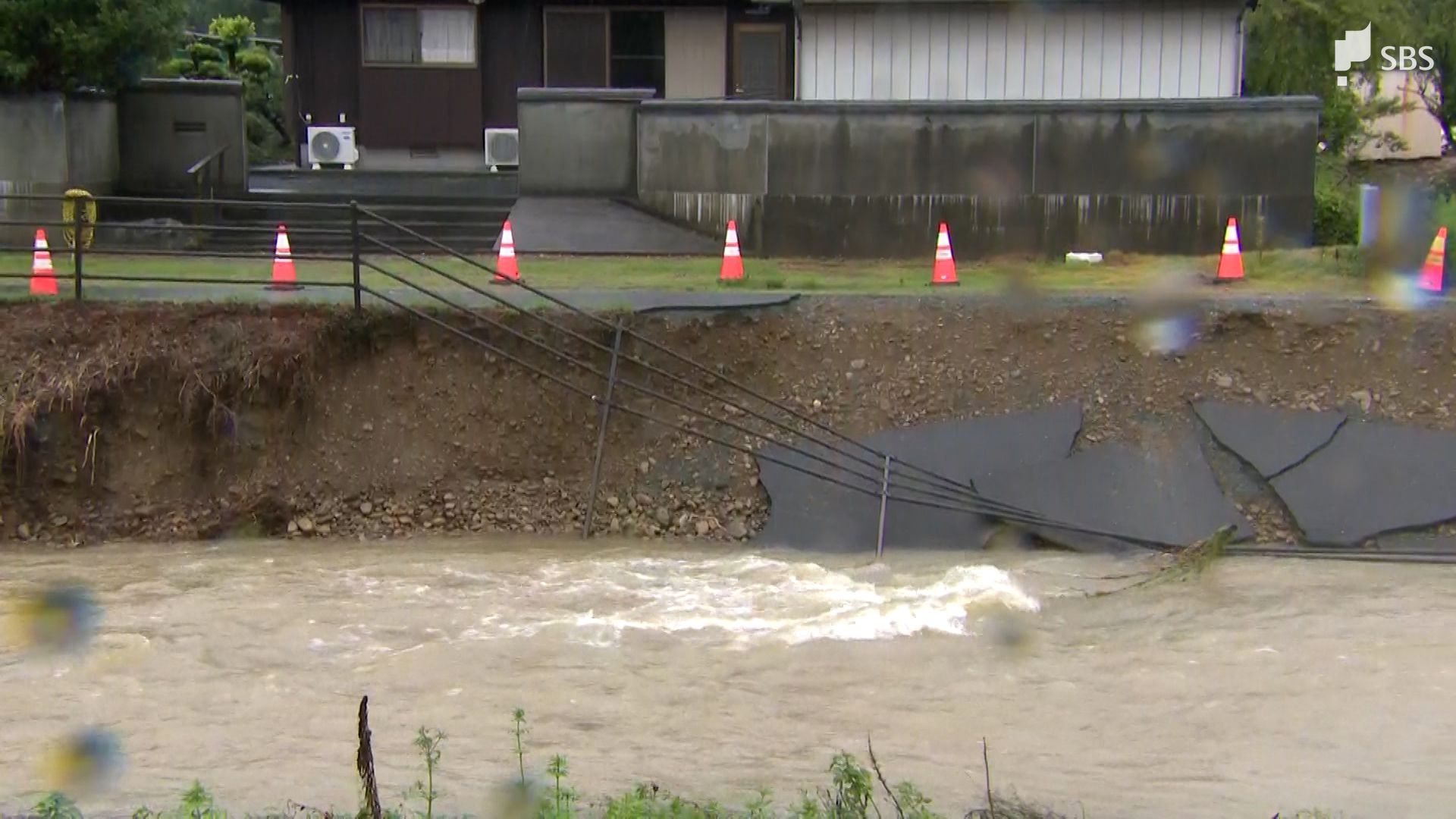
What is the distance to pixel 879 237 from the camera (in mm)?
17312

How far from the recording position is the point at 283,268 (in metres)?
14.6

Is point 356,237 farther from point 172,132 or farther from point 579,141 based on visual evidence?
point 172,132

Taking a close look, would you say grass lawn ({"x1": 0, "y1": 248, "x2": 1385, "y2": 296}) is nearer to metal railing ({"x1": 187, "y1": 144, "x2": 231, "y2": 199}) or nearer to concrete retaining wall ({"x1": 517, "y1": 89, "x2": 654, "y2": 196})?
concrete retaining wall ({"x1": 517, "y1": 89, "x2": 654, "y2": 196})

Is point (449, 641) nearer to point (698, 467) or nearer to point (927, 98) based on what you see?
point (698, 467)

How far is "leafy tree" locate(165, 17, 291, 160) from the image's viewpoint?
88.4 feet

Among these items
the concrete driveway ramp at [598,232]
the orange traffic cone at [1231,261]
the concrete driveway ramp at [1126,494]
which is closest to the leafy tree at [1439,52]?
the orange traffic cone at [1231,261]

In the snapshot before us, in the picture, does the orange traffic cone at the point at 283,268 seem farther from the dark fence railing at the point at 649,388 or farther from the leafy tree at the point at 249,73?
the leafy tree at the point at 249,73

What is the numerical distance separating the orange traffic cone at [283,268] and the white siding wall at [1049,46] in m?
7.18

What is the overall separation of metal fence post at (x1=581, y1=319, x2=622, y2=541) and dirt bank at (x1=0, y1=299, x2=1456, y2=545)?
0.36 ft

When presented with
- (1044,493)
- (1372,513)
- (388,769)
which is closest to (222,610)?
(388,769)

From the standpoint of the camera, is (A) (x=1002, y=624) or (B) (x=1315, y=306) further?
(B) (x=1315, y=306)

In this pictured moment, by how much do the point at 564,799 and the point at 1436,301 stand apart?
1078cm

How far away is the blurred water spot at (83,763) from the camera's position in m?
7.72

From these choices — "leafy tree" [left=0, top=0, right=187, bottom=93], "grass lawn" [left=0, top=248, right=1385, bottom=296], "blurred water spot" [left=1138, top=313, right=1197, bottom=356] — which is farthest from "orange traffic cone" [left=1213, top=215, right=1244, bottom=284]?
"leafy tree" [left=0, top=0, right=187, bottom=93]
